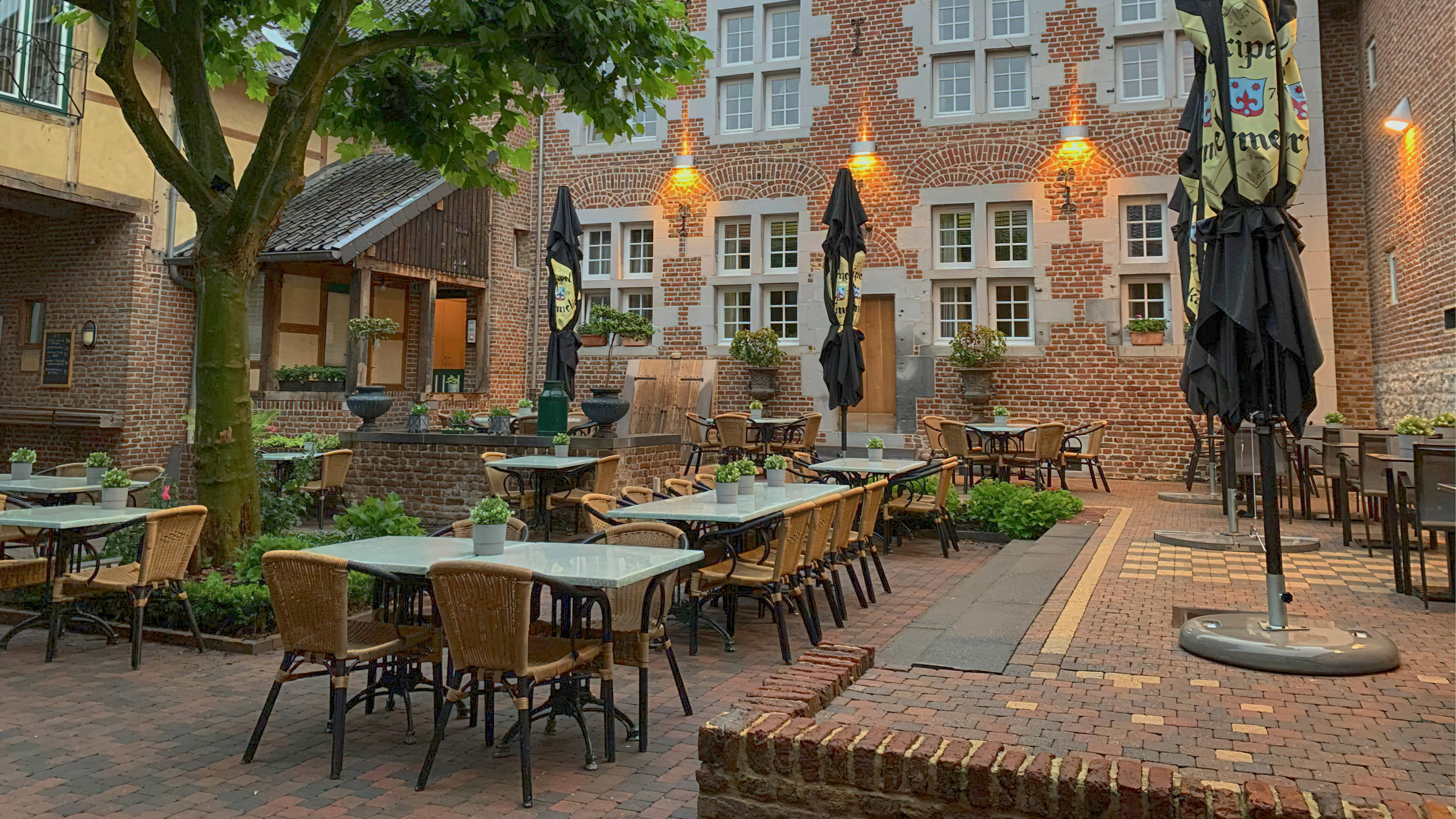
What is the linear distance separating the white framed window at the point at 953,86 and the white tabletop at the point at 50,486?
11830 mm

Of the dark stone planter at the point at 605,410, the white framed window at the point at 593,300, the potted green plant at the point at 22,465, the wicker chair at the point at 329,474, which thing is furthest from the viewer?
the white framed window at the point at 593,300

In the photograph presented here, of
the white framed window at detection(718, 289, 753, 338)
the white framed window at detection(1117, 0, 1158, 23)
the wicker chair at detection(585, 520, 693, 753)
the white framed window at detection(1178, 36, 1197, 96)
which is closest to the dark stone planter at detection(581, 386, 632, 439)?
the white framed window at detection(718, 289, 753, 338)

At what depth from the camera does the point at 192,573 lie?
580 cm

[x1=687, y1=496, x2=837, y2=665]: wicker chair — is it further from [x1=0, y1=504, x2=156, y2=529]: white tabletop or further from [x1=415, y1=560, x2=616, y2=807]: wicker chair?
[x1=0, y1=504, x2=156, y2=529]: white tabletop

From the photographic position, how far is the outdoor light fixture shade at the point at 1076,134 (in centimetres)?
1309

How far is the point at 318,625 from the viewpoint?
3385mm

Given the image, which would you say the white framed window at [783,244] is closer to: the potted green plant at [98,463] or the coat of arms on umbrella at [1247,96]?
the potted green plant at [98,463]

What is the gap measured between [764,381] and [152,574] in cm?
1031

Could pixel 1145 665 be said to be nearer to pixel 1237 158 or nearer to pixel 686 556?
pixel 686 556

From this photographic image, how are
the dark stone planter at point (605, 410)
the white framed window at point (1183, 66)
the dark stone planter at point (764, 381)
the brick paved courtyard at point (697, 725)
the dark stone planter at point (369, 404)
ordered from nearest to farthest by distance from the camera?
the brick paved courtyard at point (697, 725), the dark stone planter at point (605, 410), the dark stone planter at point (369, 404), the white framed window at point (1183, 66), the dark stone planter at point (764, 381)

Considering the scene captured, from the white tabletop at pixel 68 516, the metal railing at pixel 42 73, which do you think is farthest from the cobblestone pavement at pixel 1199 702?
the metal railing at pixel 42 73

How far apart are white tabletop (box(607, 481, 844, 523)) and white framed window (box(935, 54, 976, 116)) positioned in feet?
32.0

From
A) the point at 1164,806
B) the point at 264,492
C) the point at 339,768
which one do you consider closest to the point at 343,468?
the point at 264,492

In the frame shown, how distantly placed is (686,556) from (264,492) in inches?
201
